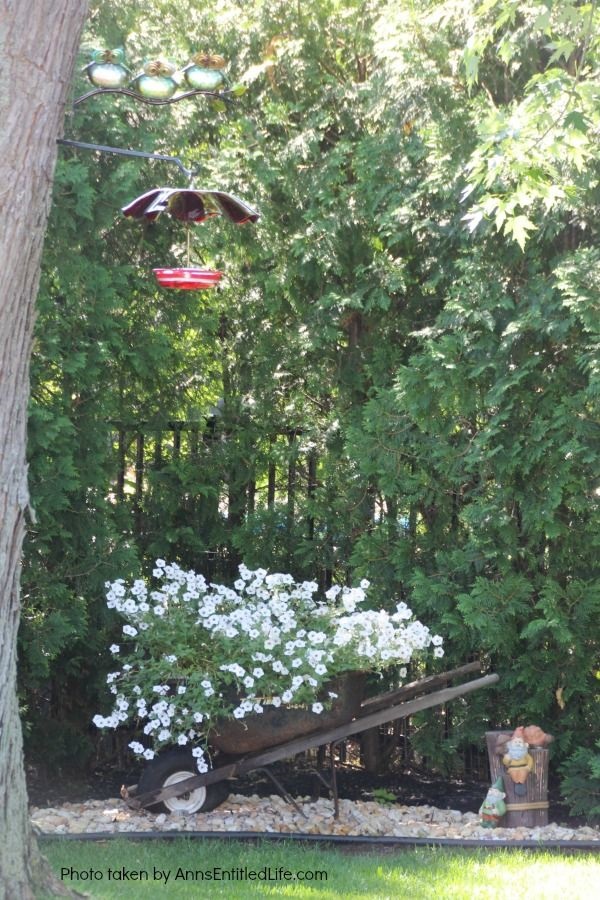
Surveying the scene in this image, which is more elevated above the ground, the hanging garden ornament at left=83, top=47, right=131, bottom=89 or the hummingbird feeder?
the hanging garden ornament at left=83, top=47, right=131, bottom=89

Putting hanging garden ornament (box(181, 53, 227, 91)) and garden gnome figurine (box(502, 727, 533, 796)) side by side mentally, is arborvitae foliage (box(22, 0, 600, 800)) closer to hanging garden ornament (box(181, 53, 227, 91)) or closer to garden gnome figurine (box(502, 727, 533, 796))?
garden gnome figurine (box(502, 727, 533, 796))

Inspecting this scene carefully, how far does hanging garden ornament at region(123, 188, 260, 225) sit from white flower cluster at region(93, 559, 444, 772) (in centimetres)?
223

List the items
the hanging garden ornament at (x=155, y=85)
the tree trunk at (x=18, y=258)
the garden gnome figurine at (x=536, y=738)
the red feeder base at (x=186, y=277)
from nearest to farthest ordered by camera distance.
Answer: the tree trunk at (x=18, y=258) → the red feeder base at (x=186, y=277) → the hanging garden ornament at (x=155, y=85) → the garden gnome figurine at (x=536, y=738)

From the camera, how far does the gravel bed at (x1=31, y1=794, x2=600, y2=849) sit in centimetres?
546

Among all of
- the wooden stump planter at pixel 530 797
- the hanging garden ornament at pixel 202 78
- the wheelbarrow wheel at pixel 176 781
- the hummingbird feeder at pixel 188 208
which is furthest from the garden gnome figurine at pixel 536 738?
the hanging garden ornament at pixel 202 78

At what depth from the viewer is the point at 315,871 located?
183 inches

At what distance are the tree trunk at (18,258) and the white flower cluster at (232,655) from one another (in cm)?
168

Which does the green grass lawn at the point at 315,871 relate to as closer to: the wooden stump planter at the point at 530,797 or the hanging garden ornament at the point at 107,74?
the wooden stump planter at the point at 530,797

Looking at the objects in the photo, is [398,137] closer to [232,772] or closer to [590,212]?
[590,212]

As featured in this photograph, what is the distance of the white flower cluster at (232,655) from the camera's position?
5.36 meters

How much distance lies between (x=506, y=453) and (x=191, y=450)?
2.64m

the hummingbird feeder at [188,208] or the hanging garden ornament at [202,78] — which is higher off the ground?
the hanging garden ornament at [202,78]

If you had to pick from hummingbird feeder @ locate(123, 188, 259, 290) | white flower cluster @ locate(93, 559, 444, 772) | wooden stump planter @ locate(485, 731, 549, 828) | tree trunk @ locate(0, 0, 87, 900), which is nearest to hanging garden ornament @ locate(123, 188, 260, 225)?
hummingbird feeder @ locate(123, 188, 259, 290)

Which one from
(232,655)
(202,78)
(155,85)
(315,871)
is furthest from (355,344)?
(315,871)
